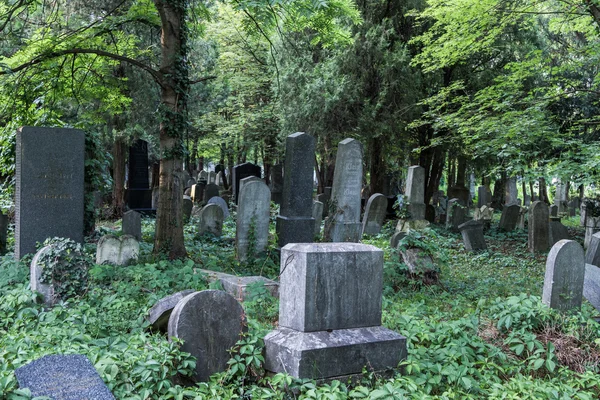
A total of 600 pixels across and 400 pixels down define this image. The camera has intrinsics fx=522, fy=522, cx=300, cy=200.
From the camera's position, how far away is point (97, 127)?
17.6m

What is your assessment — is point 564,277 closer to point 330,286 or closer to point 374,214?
point 330,286

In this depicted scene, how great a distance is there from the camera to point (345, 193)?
1173 cm

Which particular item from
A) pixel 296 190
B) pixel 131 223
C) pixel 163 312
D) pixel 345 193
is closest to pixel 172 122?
pixel 296 190

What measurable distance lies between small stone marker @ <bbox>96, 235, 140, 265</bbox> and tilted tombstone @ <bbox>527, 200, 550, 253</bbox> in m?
9.63

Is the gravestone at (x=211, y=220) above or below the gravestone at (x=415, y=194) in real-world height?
below

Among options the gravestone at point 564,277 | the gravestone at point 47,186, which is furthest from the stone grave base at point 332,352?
the gravestone at point 47,186

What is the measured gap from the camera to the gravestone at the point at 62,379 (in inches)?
119

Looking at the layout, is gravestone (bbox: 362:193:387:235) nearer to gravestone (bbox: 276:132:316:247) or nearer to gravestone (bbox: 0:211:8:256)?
gravestone (bbox: 276:132:316:247)

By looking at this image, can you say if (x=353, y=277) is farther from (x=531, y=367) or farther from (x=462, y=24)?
(x=462, y=24)

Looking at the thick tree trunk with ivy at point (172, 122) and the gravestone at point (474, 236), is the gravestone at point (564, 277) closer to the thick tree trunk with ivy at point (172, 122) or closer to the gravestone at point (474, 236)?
the thick tree trunk with ivy at point (172, 122)

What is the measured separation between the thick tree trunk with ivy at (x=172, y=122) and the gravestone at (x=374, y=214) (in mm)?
7194

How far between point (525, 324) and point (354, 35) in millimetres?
14200

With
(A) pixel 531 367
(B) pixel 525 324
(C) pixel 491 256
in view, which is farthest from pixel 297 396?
(C) pixel 491 256

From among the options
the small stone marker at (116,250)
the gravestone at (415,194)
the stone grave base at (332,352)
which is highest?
the gravestone at (415,194)
